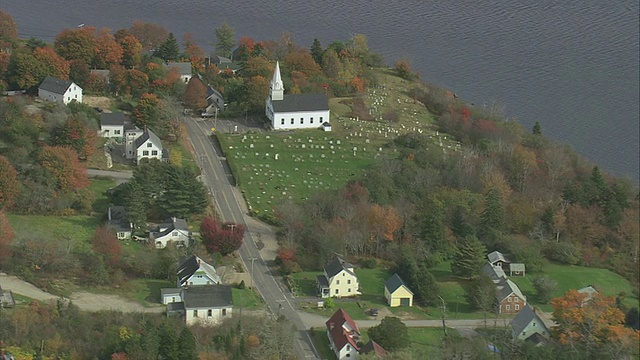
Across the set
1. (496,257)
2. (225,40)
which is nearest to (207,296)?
(496,257)

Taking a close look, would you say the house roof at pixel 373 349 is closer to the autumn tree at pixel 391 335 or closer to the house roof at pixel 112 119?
the autumn tree at pixel 391 335

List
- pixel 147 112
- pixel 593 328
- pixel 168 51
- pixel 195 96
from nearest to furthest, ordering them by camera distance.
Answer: pixel 593 328, pixel 147 112, pixel 195 96, pixel 168 51

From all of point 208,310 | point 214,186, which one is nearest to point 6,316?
point 208,310

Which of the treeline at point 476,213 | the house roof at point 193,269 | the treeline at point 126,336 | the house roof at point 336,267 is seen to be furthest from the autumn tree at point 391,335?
the house roof at point 193,269

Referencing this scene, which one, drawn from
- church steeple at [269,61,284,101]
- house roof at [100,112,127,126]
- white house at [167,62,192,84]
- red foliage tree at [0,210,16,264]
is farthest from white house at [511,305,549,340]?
white house at [167,62,192,84]

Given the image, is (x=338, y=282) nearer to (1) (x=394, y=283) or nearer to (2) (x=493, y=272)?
(1) (x=394, y=283)

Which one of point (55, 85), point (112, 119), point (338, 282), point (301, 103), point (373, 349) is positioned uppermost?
point (55, 85)

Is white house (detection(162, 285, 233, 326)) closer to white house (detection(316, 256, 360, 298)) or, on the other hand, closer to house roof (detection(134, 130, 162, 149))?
white house (detection(316, 256, 360, 298))
